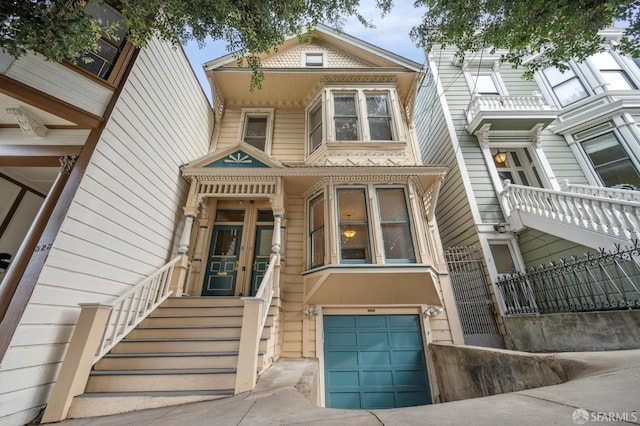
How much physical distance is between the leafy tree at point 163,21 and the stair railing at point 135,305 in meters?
3.18

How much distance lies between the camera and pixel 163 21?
13.3 ft

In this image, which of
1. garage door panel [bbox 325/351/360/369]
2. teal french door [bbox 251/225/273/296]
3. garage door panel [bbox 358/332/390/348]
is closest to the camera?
garage door panel [bbox 325/351/360/369]

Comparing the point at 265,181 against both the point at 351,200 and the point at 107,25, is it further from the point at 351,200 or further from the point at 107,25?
the point at 107,25

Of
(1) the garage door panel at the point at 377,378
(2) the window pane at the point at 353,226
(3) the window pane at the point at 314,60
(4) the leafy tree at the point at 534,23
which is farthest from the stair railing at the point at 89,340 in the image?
(3) the window pane at the point at 314,60

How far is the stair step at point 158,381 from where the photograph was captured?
2.86 m

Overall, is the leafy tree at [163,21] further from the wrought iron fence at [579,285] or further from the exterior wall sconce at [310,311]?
the wrought iron fence at [579,285]

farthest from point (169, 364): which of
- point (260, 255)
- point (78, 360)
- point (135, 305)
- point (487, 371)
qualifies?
point (487, 371)

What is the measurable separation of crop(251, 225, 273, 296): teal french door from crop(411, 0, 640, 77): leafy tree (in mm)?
5520

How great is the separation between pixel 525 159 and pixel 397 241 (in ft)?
19.2

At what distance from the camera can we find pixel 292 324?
4.97 m

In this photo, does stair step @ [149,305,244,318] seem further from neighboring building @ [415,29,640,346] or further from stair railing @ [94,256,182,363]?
neighboring building @ [415,29,640,346]

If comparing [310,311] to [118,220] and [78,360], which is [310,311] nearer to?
[78,360]

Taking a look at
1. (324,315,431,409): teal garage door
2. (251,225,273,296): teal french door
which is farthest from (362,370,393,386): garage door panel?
(251,225,273,296): teal french door

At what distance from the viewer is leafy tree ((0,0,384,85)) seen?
2541 millimetres
